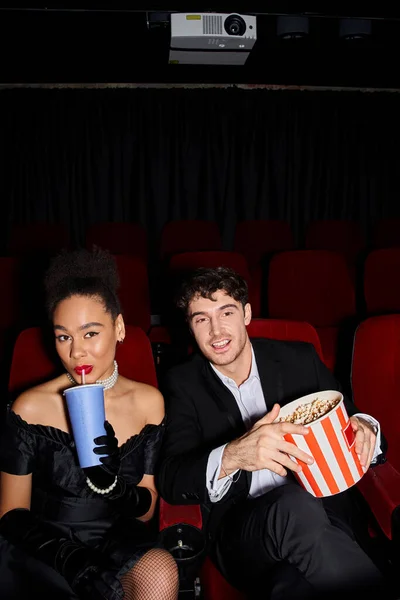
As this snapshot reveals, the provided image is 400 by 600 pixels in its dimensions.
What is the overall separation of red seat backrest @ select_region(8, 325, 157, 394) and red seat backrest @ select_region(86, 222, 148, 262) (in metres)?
3.04

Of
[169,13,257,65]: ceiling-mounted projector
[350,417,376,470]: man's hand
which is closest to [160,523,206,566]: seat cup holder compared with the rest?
[350,417,376,470]: man's hand

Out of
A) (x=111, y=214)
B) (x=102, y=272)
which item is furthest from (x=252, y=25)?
(x=102, y=272)

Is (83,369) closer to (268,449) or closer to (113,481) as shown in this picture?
(113,481)

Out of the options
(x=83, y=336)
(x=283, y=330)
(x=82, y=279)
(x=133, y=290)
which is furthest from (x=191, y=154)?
(x=83, y=336)

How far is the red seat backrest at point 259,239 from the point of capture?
490cm

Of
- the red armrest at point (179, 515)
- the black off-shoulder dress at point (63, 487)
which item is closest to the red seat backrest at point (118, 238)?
the black off-shoulder dress at point (63, 487)

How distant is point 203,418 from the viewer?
1633mm

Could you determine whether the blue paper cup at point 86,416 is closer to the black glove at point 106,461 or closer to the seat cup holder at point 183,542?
the black glove at point 106,461

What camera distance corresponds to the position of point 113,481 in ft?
4.46

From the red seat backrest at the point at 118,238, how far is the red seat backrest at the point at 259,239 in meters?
0.92

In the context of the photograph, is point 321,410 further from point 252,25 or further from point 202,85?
point 202,85

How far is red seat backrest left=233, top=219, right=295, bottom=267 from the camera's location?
490cm

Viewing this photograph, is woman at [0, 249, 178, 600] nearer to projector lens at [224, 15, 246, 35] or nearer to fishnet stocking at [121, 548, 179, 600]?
fishnet stocking at [121, 548, 179, 600]

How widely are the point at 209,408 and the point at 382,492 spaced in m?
0.54
